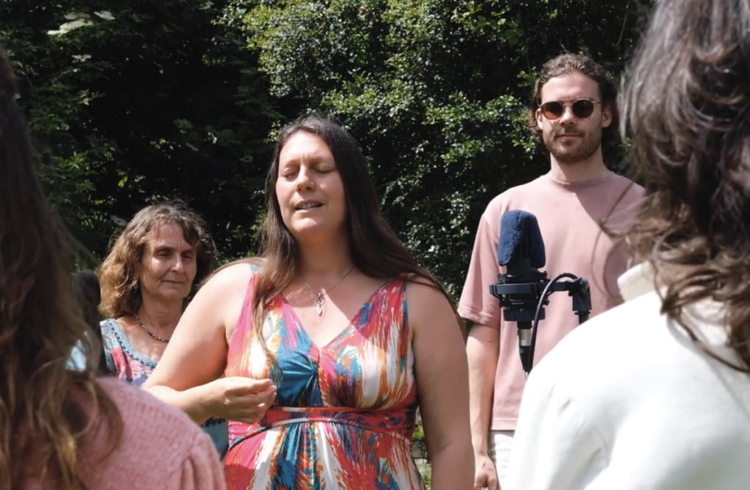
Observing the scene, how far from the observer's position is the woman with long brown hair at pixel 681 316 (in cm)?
111

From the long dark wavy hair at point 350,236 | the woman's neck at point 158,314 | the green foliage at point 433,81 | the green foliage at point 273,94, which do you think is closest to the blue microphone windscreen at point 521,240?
the long dark wavy hair at point 350,236

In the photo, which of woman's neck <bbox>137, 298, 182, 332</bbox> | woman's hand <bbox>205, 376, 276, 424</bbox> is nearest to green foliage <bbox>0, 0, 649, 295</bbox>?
woman's neck <bbox>137, 298, 182, 332</bbox>

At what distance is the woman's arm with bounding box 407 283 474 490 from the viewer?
286cm

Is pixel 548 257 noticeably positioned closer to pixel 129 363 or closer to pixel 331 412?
pixel 331 412

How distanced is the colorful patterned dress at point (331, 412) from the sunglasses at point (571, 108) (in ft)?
4.90

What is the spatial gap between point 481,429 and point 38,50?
12.5m

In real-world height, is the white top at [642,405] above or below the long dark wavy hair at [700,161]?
below

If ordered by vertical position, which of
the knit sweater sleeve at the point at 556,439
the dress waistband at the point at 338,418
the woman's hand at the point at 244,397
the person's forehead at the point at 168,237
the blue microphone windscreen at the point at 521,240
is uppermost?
the knit sweater sleeve at the point at 556,439

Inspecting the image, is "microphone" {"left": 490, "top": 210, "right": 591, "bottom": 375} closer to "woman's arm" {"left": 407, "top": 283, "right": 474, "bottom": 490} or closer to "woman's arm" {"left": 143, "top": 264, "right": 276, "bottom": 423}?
"woman's arm" {"left": 407, "top": 283, "right": 474, "bottom": 490}

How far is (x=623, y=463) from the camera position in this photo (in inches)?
45.5

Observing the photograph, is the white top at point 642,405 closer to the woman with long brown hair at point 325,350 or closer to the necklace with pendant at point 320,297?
the woman with long brown hair at point 325,350

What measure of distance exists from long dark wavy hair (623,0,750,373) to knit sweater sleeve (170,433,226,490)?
589 millimetres

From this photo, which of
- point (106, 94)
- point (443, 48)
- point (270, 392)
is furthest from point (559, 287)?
point (106, 94)

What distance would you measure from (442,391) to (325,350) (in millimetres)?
338
